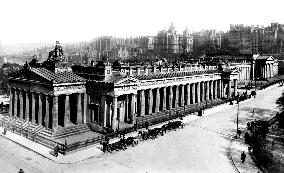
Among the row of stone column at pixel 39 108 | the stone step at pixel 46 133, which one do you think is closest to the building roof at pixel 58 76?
the row of stone column at pixel 39 108

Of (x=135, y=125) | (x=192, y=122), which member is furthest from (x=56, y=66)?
(x=192, y=122)

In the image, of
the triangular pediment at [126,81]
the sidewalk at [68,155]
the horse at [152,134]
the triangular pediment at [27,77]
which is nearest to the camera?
the sidewalk at [68,155]

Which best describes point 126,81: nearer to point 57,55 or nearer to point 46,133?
point 57,55

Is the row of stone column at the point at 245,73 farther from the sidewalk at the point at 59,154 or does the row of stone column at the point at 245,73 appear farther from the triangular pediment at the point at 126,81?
the sidewalk at the point at 59,154

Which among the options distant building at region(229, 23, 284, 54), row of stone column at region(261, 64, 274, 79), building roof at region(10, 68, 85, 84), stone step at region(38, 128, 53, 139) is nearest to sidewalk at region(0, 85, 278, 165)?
stone step at region(38, 128, 53, 139)

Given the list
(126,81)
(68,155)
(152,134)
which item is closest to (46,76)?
(126,81)

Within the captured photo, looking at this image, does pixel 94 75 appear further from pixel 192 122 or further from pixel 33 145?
pixel 192 122

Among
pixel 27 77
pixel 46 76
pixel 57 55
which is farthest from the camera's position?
pixel 57 55

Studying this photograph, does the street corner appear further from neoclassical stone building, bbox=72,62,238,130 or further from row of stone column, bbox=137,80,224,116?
row of stone column, bbox=137,80,224,116
